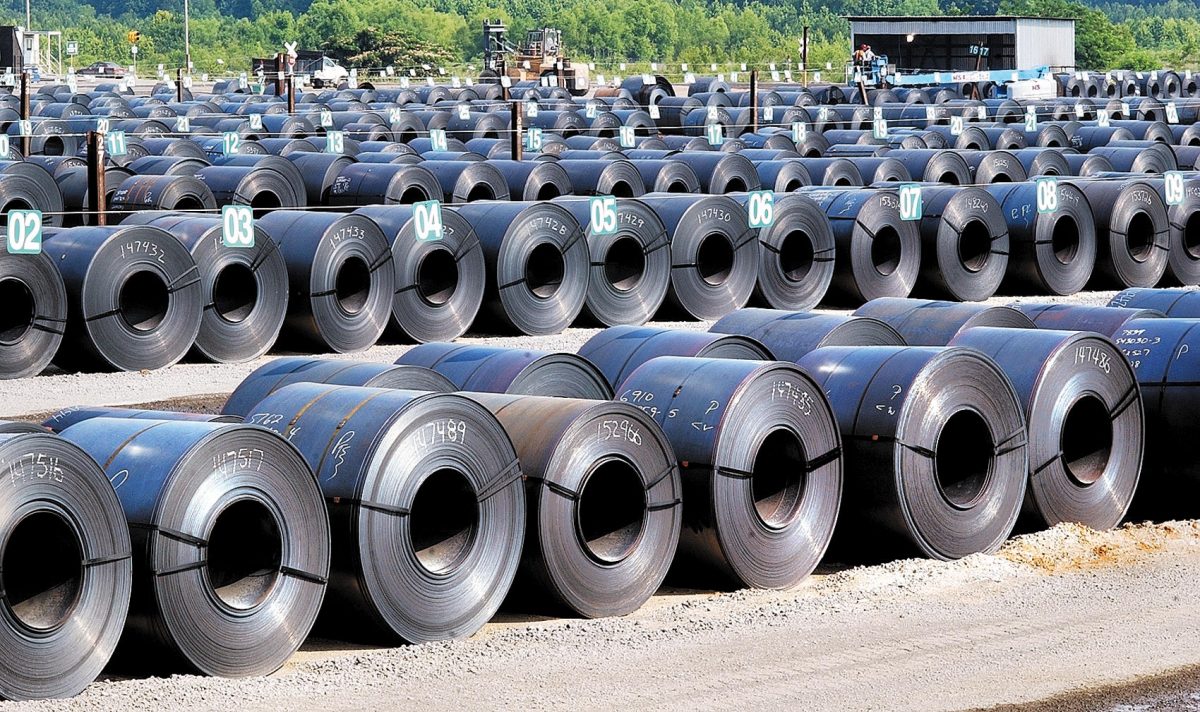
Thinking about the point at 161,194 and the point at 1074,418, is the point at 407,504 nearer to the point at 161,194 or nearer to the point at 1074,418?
the point at 1074,418

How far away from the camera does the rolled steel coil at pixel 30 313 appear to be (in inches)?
632

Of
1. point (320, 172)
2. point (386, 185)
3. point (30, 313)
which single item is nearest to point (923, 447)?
point (30, 313)

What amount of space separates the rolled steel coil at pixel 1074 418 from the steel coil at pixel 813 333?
802 mm

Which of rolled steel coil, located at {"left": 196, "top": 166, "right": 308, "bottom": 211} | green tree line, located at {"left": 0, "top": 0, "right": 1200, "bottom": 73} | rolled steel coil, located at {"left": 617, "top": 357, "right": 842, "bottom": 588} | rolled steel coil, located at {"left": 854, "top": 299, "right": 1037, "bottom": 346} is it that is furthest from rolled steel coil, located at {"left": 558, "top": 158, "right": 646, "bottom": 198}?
green tree line, located at {"left": 0, "top": 0, "right": 1200, "bottom": 73}

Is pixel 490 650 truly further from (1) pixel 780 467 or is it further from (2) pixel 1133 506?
(2) pixel 1133 506

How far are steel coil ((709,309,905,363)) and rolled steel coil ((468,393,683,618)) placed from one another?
279 centimetres

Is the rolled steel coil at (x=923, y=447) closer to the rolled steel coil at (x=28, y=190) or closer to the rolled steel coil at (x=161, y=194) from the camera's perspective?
Result: the rolled steel coil at (x=161, y=194)

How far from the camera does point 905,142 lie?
34.1 m

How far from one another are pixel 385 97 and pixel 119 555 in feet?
163

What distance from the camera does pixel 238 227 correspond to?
16703mm

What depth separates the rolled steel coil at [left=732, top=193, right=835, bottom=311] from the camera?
20766 millimetres

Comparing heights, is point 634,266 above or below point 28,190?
below

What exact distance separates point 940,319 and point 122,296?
27.1ft

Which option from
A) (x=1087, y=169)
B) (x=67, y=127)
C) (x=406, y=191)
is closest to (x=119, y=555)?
(x=406, y=191)
